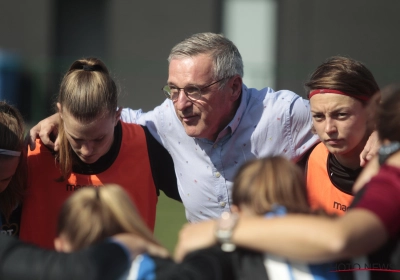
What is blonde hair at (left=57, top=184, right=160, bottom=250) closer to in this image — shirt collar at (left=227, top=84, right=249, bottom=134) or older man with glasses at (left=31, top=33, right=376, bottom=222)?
older man with glasses at (left=31, top=33, right=376, bottom=222)

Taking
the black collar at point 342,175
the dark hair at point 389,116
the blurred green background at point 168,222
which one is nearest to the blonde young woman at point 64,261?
the dark hair at point 389,116

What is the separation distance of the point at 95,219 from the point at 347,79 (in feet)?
5.98

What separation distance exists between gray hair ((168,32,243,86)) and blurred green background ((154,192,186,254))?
2.97 m

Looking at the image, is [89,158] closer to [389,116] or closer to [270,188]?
[270,188]

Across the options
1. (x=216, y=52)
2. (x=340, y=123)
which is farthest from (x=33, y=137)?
(x=340, y=123)

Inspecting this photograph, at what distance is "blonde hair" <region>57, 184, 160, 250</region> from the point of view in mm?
2760

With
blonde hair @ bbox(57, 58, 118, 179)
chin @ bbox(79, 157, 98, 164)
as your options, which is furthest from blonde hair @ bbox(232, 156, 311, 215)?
chin @ bbox(79, 157, 98, 164)

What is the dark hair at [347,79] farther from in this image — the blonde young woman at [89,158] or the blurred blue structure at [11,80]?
the blurred blue structure at [11,80]

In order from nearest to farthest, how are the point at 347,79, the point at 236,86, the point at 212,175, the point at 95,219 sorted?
the point at 95,219
the point at 347,79
the point at 212,175
the point at 236,86

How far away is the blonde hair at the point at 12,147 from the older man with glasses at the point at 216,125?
28 centimetres

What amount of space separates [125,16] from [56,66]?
2.45 m

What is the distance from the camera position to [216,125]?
14.7 ft

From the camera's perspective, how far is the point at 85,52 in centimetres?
1694

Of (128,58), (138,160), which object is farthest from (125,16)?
(138,160)
